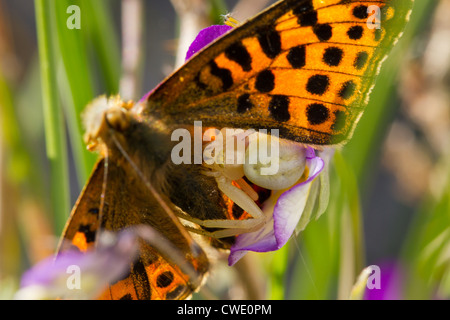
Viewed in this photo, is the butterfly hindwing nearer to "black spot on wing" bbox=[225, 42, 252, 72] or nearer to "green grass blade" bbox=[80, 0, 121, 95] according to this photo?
"black spot on wing" bbox=[225, 42, 252, 72]

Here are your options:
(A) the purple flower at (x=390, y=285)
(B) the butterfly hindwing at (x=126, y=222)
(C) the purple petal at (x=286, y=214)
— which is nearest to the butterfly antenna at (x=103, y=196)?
(B) the butterfly hindwing at (x=126, y=222)

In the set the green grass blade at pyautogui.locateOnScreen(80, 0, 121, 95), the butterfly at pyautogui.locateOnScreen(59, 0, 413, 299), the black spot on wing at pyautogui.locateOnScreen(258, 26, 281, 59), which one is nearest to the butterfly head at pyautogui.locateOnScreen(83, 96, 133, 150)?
the butterfly at pyautogui.locateOnScreen(59, 0, 413, 299)

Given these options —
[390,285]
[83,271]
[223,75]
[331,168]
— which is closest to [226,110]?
[223,75]

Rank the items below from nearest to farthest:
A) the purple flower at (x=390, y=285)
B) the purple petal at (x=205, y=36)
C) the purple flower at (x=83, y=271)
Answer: the purple flower at (x=83, y=271) → the purple petal at (x=205, y=36) → the purple flower at (x=390, y=285)

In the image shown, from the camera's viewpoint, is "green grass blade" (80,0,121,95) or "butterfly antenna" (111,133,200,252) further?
"green grass blade" (80,0,121,95)

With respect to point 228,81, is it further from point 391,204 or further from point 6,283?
point 391,204

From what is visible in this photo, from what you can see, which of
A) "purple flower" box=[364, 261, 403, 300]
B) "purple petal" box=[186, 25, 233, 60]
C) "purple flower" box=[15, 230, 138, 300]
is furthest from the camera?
"purple flower" box=[364, 261, 403, 300]

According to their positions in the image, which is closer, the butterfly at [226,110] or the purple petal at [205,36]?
the butterfly at [226,110]

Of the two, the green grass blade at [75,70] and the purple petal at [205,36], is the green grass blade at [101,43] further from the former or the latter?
the purple petal at [205,36]
